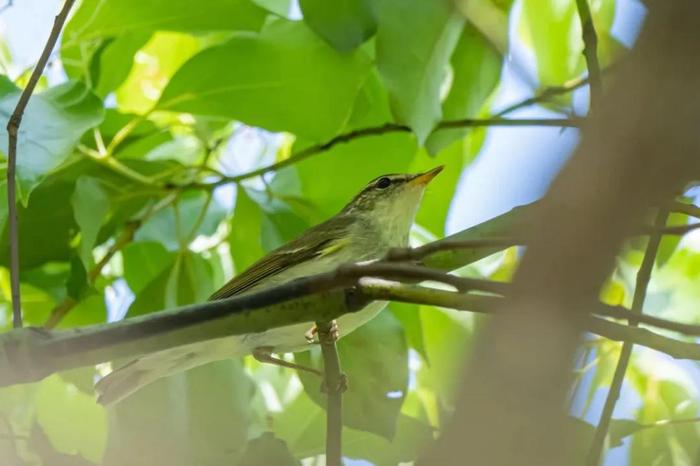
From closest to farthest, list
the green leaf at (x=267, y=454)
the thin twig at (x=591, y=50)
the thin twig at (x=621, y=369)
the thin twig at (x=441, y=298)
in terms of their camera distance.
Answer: the thin twig at (x=441, y=298)
the thin twig at (x=621, y=369)
the thin twig at (x=591, y=50)
the green leaf at (x=267, y=454)

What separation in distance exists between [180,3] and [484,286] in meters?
1.37

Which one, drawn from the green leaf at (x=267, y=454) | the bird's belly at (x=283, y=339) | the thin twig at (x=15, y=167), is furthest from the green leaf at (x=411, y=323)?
the thin twig at (x=15, y=167)

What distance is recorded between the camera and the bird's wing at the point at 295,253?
6.75 feet

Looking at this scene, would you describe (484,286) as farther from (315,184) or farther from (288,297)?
(315,184)

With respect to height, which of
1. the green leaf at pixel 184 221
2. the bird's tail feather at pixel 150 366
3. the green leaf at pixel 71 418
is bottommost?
the green leaf at pixel 71 418

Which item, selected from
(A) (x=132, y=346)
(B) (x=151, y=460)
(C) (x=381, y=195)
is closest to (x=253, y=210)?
(C) (x=381, y=195)

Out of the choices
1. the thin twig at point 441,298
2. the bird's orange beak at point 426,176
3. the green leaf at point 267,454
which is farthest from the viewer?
the bird's orange beak at point 426,176

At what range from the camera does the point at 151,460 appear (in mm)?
1672

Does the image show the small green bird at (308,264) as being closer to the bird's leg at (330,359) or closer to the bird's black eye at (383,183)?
the bird's black eye at (383,183)

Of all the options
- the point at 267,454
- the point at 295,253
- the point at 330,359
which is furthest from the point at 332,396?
the point at 295,253

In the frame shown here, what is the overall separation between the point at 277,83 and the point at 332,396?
85 centimetres

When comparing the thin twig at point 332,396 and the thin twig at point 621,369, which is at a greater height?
the thin twig at point 621,369

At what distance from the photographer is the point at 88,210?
1896 millimetres

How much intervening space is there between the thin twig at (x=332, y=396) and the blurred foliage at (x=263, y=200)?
0.20m
